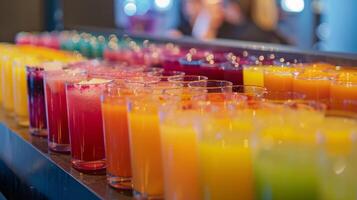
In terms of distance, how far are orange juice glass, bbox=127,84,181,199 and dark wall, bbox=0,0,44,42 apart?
4.47 meters

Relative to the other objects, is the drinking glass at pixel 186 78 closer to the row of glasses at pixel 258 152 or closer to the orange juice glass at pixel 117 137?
the orange juice glass at pixel 117 137

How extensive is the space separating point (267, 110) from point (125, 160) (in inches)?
15.3

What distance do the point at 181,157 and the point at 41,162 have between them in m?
0.75

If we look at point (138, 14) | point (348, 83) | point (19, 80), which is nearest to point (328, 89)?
point (348, 83)

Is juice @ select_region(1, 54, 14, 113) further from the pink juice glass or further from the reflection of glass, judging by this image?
the pink juice glass

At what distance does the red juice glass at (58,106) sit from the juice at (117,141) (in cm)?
32

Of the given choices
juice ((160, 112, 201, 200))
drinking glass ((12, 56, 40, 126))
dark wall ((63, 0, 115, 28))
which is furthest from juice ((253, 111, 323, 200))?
dark wall ((63, 0, 115, 28))

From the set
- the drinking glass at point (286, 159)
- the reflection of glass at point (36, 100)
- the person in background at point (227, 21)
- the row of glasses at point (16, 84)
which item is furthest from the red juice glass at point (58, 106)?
the person in background at point (227, 21)

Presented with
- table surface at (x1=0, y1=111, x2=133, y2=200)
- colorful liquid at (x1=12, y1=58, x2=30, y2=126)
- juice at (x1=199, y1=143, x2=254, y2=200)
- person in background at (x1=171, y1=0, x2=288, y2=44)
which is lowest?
table surface at (x1=0, y1=111, x2=133, y2=200)

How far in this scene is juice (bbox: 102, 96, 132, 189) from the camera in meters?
1.34

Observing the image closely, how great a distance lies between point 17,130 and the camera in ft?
6.72

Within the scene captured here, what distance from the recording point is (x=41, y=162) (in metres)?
1.74

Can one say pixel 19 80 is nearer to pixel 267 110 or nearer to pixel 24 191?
pixel 24 191

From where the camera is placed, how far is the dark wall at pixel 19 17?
5.39 meters
